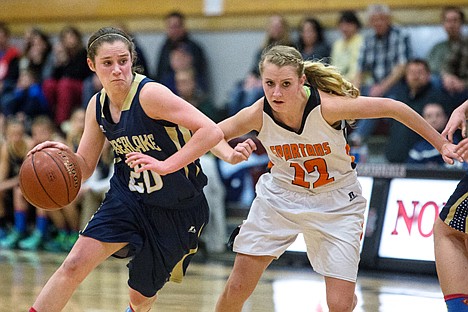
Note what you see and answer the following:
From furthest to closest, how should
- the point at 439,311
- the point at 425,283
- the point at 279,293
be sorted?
the point at 425,283
the point at 279,293
the point at 439,311

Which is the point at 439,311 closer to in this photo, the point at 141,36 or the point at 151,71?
the point at 151,71

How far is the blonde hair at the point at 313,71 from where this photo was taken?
461 cm

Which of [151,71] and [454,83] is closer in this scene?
[454,83]

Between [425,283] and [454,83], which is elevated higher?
[454,83]

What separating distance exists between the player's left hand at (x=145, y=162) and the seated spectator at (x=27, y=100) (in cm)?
745

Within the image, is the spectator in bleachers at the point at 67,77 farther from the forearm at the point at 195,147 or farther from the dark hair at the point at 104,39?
the forearm at the point at 195,147

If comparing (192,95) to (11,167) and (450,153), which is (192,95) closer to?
(11,167)

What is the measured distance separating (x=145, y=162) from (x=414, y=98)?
5.39m

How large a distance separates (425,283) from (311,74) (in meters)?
3.41

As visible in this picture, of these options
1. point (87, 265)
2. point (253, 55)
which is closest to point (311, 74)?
point (87, 265)

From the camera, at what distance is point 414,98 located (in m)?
9.06

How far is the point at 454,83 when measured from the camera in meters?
8.96

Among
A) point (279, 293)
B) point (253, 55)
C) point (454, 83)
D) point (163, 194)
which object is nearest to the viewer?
point (163, 194)

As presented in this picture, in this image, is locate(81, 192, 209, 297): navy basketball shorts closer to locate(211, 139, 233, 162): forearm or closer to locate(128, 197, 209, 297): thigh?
locate(128, 197, 209, 297): thigh
